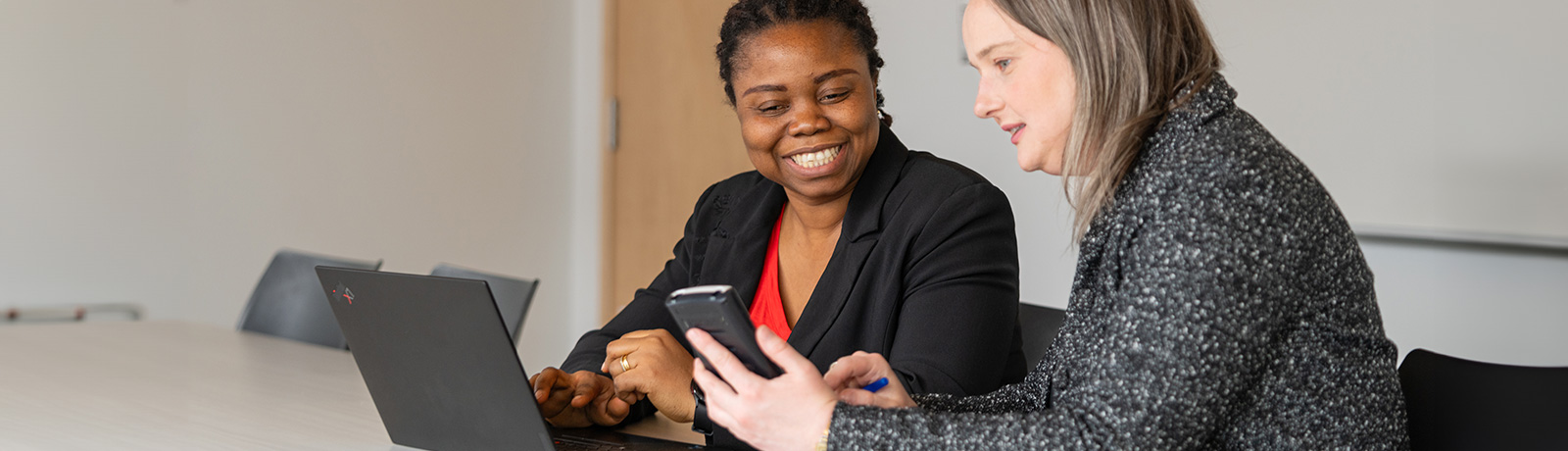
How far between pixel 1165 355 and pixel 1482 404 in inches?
19.9

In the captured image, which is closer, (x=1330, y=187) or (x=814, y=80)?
(x=814, y=80)

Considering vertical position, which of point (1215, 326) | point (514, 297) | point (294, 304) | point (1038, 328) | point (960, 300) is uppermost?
point (1215, 326)

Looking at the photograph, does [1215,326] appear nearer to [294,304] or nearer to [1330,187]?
[1330,187]

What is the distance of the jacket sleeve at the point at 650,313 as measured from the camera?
172 centimetres

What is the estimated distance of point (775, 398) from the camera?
999 mm

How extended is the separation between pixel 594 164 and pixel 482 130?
1.61 feet

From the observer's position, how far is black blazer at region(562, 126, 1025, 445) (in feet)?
4.77

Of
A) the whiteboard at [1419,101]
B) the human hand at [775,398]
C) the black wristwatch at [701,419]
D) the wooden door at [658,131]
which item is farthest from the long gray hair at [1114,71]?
the wooden door at [658,131]

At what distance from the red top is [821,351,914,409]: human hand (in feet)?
1.49

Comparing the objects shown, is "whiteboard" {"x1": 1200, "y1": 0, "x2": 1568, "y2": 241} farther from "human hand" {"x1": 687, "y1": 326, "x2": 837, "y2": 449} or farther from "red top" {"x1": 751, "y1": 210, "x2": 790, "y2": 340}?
"human hand" {"x1": 687, "y1": 326, "x2": 837, "y2": 449}

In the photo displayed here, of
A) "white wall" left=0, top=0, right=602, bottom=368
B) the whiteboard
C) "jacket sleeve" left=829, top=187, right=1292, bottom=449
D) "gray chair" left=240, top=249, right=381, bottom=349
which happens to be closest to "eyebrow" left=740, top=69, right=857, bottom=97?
"jacket sleeve" left=829, top=187, right=1292, bottom=449

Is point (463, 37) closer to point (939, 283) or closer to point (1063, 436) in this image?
point (939, 283)

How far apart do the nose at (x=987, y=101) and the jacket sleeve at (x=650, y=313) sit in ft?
2.43

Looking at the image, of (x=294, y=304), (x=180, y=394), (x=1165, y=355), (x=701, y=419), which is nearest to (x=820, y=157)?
(x=701, y=419)
